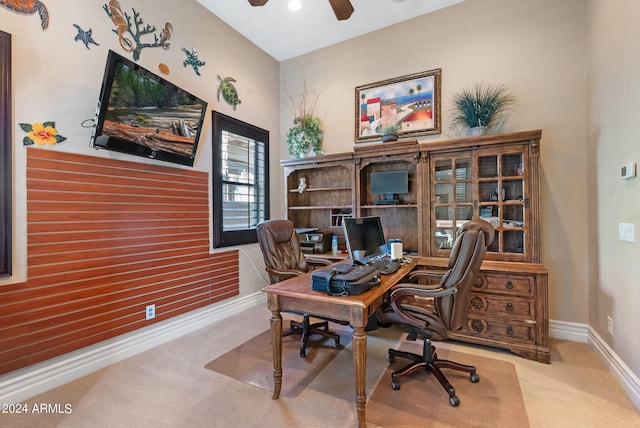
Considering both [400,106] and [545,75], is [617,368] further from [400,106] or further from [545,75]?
[400,106]

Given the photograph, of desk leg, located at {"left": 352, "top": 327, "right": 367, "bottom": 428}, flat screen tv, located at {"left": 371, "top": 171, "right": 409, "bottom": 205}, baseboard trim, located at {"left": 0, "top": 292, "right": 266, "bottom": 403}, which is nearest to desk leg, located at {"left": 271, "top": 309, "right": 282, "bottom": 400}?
desk leg, located at {"left": 352, "top": 327, "right": 367, "bottom": 428}

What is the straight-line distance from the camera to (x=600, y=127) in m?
2.36

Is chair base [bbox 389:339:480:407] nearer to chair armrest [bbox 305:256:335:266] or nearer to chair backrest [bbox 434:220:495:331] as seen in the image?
chair backrest [bbox 434:220:495:331]

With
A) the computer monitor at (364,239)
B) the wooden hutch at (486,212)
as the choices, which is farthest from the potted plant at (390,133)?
the computer monitor at (364,239)

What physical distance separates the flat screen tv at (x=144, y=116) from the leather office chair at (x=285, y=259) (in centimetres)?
114

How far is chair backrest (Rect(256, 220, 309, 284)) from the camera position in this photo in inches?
110

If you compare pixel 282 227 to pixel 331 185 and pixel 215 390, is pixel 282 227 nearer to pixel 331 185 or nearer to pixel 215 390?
pixel 331 185

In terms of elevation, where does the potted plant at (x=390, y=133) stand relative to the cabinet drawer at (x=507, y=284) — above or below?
above

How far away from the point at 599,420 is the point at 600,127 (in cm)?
223

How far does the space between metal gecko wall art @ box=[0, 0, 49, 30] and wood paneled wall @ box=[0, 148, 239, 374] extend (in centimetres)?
93

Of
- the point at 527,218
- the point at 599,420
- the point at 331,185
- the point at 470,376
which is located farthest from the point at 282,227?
the point at 599,420

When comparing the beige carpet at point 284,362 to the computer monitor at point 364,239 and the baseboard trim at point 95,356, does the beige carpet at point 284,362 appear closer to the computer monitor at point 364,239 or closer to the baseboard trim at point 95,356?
the baseboard trim at point 95,356

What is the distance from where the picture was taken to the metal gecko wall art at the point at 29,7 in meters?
1.85

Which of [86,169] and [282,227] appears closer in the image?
[86,169]
